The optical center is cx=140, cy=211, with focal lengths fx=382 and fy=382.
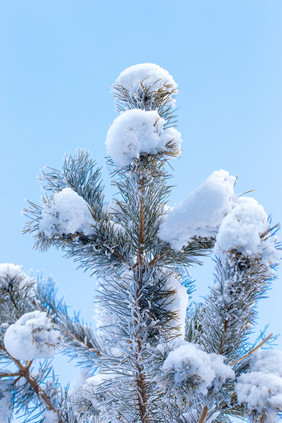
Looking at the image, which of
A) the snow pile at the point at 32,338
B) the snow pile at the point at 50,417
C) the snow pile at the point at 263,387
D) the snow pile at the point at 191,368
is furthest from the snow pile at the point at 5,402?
the snow pile at the point at 263,387

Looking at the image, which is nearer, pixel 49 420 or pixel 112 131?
pixel 112 131

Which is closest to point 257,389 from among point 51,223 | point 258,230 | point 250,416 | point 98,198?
point 250,416

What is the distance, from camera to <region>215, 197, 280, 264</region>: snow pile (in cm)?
129

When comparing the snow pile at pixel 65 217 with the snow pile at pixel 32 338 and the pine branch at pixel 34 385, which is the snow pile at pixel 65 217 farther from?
the pine branch at pixel 34 385

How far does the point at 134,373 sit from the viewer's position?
5.98 feet

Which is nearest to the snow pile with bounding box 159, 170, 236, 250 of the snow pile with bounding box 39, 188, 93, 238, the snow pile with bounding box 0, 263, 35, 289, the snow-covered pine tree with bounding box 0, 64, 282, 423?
the snow-covered pine tree with bounding box 0, 64, 282, 423

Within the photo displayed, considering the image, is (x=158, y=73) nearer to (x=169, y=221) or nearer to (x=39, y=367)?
(x=169, y=221)

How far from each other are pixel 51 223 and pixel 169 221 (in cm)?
56

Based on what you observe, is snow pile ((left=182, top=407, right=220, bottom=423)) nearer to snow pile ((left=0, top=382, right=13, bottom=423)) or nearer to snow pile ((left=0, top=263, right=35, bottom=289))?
snow pile ((left=0, top=382, right=13, bottom=423))

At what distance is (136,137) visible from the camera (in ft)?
5.44

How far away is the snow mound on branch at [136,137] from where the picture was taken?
1663 mm

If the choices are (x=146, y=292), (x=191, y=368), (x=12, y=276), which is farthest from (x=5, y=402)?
(x=191, y=368)

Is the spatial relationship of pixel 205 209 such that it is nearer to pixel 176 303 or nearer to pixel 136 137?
pixel 136 137

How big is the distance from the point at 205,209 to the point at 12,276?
1.20 m
